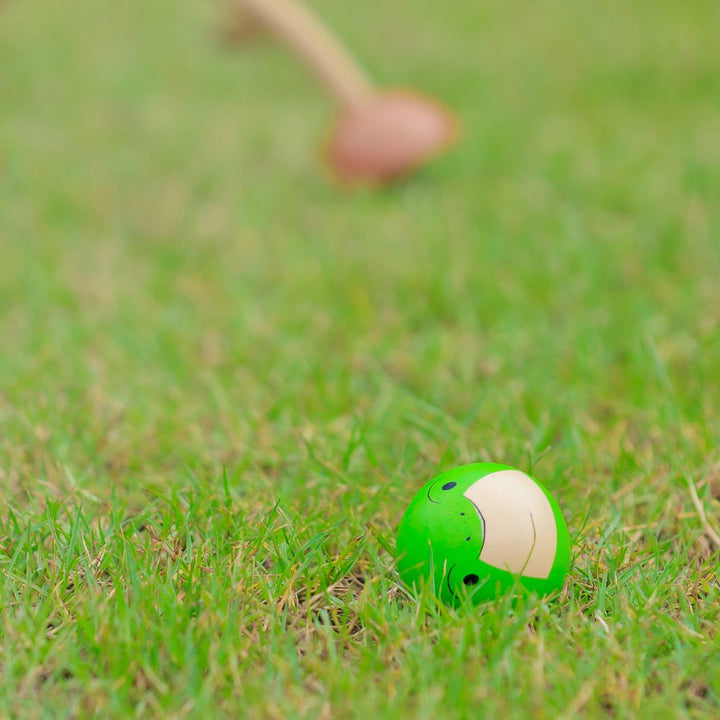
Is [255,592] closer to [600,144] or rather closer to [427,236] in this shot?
[427,236]

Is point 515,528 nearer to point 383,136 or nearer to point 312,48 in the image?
point 383,136

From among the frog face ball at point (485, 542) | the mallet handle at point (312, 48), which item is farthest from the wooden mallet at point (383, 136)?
the frog face ball at point (485, 542)

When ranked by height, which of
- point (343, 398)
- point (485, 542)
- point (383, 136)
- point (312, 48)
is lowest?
point (343, 398)

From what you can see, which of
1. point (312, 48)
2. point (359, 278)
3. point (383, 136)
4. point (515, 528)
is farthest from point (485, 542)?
point (312, 48)

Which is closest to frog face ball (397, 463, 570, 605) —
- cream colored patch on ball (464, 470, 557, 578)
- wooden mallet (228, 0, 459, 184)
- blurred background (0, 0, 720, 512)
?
cream colored patch on ball (464, 470, 557, 578)

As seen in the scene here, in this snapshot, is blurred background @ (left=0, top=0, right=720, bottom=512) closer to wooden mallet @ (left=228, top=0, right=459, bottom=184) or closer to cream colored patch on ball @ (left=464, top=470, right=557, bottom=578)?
wooden mallet @ (left=228, top=0, right=459, bottom=184)

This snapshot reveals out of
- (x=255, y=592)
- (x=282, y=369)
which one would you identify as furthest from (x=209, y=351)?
(x=255, y=592)

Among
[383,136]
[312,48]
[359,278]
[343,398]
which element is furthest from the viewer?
[312,48]

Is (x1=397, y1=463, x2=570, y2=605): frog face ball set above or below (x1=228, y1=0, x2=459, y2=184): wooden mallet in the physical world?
below
